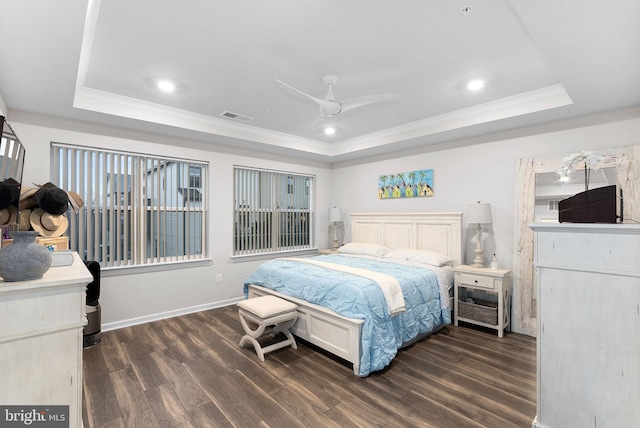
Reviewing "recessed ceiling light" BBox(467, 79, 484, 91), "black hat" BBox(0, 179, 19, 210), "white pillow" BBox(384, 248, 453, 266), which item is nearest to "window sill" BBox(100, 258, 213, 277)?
"black hat" BBox(0, 179, 19, 210)

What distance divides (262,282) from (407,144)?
2932 mm

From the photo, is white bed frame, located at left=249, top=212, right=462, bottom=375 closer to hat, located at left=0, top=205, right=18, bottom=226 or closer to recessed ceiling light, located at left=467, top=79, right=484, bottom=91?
recessed ceiling light, located at left=467, top=79, right=484, bottom=91

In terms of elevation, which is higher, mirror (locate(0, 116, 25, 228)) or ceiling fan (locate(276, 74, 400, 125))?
ceiling fan (locate(276, 74, 400, 125))

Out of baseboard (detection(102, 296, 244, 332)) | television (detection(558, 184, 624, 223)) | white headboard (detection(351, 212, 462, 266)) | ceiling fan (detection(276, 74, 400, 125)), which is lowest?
baseboard (detection(102, 296, 244, 332))

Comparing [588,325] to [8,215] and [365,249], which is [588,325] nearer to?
[8,215]

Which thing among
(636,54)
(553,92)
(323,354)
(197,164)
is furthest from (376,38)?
(197,164)

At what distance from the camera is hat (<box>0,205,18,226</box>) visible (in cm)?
156

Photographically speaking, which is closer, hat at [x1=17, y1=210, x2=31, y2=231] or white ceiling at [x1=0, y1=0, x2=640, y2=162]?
white ceiling at [x1=0, y1=0, x2=640, y2=162]

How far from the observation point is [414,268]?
12.1 ft

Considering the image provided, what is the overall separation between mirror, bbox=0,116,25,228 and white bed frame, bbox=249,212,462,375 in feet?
7.68

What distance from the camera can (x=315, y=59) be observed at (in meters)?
2.53

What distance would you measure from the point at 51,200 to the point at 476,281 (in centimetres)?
405

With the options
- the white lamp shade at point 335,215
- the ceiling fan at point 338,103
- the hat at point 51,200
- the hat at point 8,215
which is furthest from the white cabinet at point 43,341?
the white lamp shade at point 335,215

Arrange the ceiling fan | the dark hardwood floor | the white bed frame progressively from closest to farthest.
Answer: the dark hardwood floor, the ceiling fan, the white bed frame
